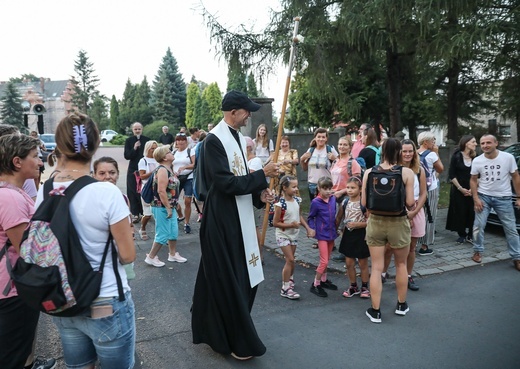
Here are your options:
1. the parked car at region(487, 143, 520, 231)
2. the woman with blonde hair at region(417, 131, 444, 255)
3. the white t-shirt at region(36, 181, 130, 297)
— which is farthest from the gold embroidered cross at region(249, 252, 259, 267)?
the parked car at region(487, 143, 520, 231)

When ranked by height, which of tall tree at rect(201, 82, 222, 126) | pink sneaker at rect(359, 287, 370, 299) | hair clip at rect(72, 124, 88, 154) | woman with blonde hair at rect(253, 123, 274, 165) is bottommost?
pink sneaker at rect(359, 287, 370, 299)

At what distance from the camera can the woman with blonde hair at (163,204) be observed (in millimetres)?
6043

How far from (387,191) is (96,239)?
9.62ft

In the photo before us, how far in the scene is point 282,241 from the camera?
15.8 ft

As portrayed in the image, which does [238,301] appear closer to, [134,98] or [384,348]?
[384,348]

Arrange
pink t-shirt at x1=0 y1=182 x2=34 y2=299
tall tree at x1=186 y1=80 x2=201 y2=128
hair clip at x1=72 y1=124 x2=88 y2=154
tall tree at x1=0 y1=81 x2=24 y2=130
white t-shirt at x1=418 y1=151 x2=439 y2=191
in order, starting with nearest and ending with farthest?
hair clip at x1=72 y1=124 x2=88 y2=154 < pink t-shirt at x1=0 y1=182 x2=34 y2=299 < white t-shirt at x1=418 y1=151 x2=439 y2=191 < tall tree at x1=0 y1=81 x2=24 y2=130 < tall tree at x1=186 y1=80 x2=201 y2=128

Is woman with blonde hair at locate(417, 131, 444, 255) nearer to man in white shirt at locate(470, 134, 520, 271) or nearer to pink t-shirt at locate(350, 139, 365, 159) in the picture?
man in white shirt at locate(470, 134, 520, 271)

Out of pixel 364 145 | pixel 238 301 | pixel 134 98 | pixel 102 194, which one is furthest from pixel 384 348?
pixel 134 98

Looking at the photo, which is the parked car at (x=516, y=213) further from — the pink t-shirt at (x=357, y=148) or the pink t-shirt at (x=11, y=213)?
the pink t-shirt at (x=11, y=213)

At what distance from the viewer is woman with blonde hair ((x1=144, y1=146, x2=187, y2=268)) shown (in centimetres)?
604

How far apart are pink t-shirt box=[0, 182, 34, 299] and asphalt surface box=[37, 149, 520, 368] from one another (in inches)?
49.8

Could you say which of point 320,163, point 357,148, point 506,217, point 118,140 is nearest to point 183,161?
point 320,163

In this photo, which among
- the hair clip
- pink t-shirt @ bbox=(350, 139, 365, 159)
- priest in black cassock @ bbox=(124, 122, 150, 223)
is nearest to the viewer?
the hair clip

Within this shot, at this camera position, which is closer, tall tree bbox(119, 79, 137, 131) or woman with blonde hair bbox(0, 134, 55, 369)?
woman with blonde hair bbox(0, 134, 55, 369)
